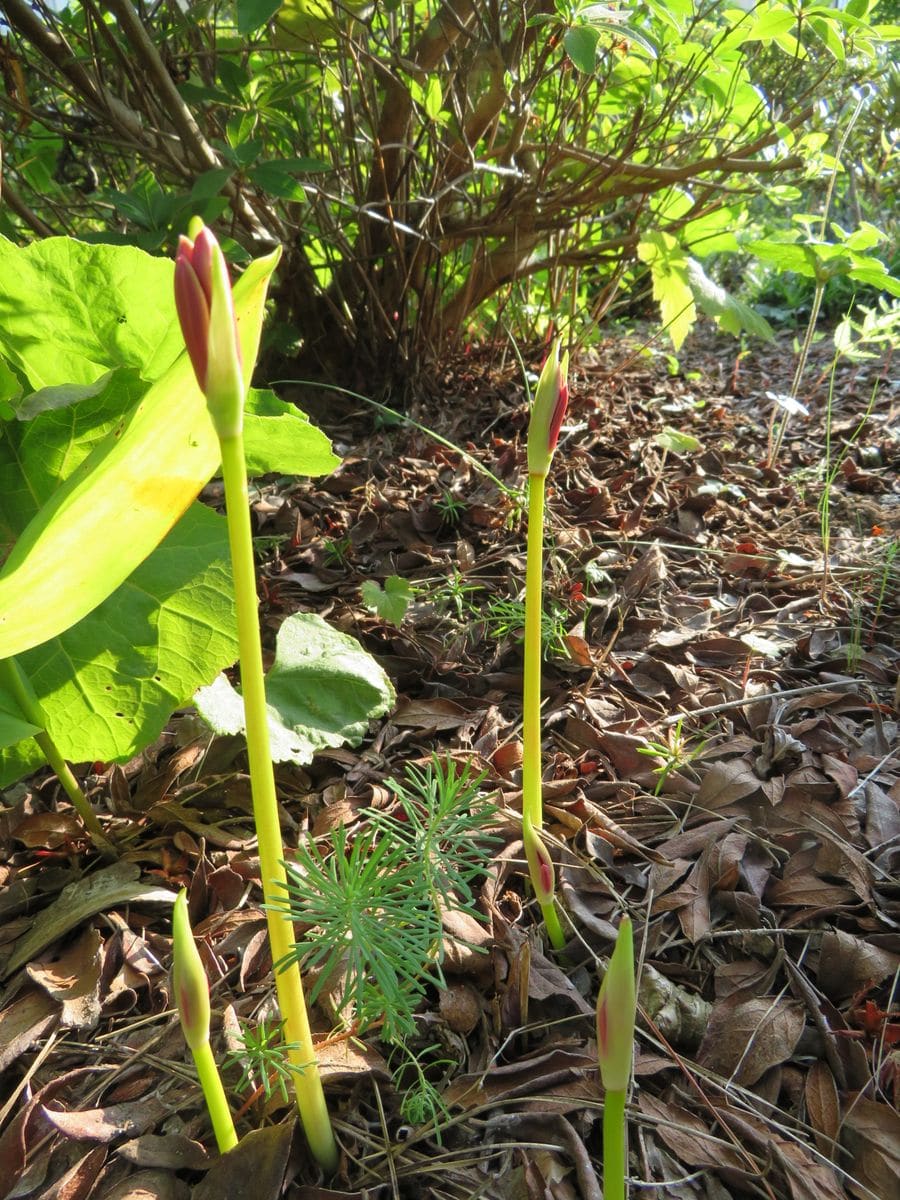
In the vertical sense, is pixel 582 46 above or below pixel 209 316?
above

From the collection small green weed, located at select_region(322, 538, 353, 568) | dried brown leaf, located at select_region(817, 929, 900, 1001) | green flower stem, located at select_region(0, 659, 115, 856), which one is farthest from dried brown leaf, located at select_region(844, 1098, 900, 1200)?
small green weed, located at select_region(322, 538, 353, 568)

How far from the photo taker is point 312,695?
46.6 inches

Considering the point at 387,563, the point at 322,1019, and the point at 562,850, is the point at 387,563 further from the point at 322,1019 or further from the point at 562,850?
the point at 322,1019

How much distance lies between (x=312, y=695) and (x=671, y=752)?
20.6 inches

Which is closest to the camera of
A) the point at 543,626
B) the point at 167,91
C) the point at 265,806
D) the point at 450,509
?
the point at 265,806

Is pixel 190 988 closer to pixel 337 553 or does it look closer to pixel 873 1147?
pixel 873 1147

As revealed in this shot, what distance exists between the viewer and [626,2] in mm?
1770

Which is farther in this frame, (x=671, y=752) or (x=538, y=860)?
(x=671, y=752)

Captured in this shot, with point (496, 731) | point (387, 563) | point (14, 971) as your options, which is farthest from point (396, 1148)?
point (387, 563)

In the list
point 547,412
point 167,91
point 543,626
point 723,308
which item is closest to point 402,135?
point 167,91

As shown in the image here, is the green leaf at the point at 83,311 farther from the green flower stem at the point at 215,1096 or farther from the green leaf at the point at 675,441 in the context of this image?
the green leaf at the point at 675,441

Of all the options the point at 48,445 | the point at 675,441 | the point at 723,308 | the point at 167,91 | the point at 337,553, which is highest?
the point at 167,91

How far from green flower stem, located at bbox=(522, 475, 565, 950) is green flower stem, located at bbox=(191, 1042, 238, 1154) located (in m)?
0.35

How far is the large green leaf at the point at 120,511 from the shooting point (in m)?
0.69
